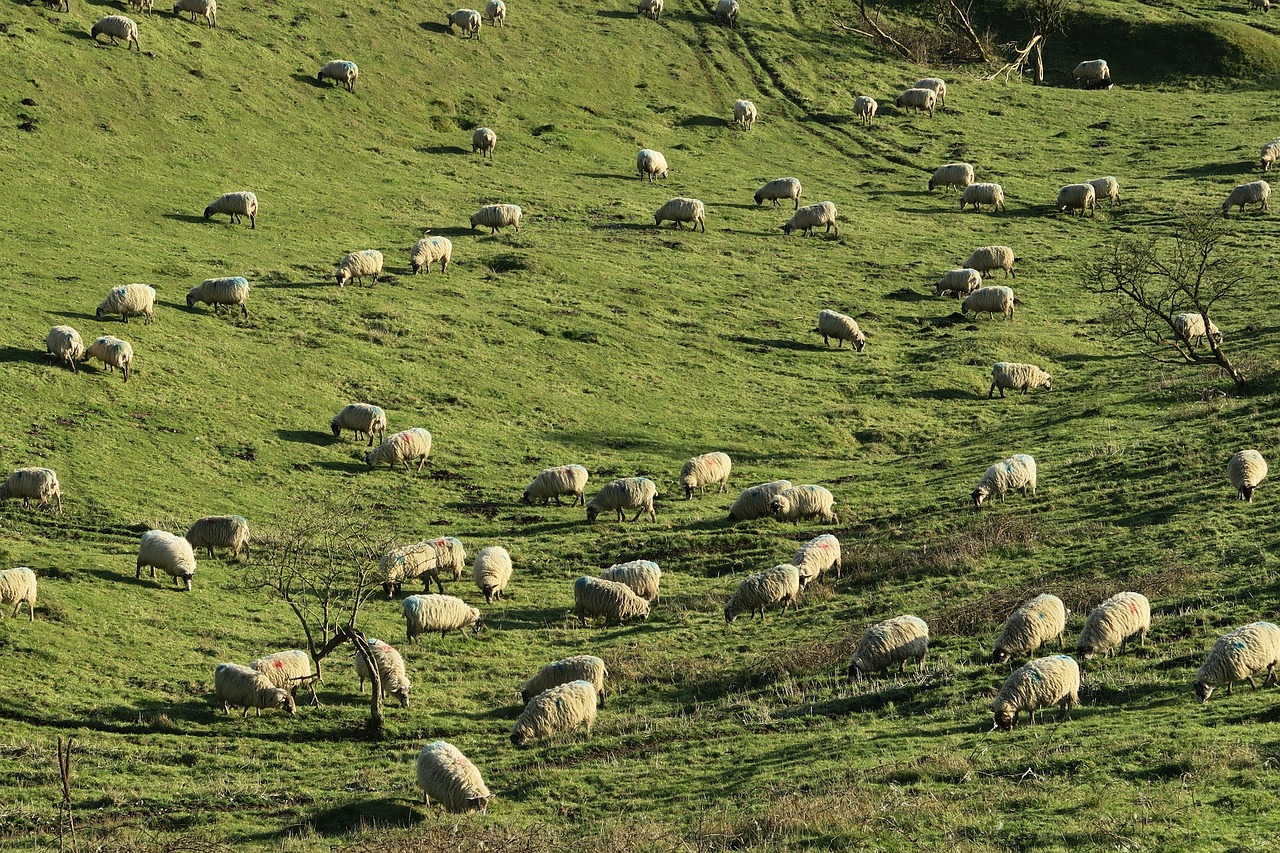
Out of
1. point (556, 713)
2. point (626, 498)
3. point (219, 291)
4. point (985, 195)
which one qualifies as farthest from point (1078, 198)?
point (556, 713)

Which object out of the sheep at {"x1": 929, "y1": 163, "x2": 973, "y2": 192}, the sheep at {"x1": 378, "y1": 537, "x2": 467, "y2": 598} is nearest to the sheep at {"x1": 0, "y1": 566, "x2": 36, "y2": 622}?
the sheep at {"x1": 378, "y1": 537, "x2": 467, "y2": 598}

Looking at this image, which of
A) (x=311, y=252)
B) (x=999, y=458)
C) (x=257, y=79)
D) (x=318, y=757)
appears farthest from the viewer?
(x=257, y=79)

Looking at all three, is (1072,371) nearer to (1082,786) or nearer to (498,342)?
(498,342)

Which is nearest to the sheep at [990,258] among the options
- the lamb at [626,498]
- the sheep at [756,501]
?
the sheep at [756,501]

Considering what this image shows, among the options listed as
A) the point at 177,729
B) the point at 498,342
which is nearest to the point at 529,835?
the point at 177,729

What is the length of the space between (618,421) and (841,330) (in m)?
10.6

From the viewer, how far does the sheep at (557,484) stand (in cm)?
3422

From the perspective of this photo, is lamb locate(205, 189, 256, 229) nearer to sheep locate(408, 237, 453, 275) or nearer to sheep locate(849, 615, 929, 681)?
sheep locate(408, 237, 453, 275)

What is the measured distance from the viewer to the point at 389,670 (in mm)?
22953

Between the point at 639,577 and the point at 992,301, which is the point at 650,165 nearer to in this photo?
the point at 992,301

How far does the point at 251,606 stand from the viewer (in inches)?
1070

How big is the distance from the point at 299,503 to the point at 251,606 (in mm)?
5822

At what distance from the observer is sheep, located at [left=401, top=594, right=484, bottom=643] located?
84.6 ft

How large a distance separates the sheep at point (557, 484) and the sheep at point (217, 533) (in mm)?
7813
